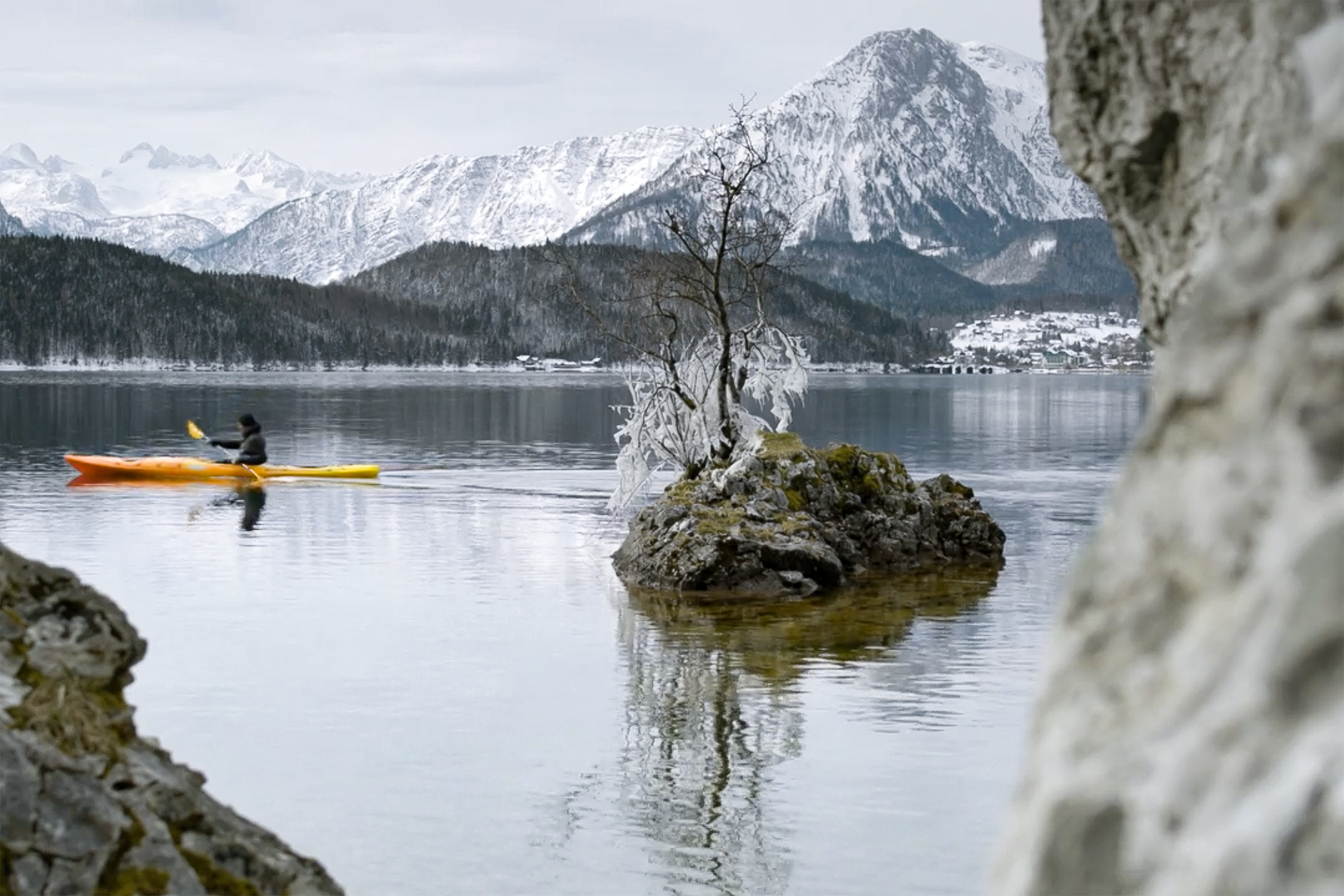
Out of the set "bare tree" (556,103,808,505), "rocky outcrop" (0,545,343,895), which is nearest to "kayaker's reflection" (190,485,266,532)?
"bare tree" (556,103,808,505)

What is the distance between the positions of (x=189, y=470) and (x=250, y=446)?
5.67 feet

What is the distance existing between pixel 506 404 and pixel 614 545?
76484mm

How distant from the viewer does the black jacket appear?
44438 mm

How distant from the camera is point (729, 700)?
1727cm

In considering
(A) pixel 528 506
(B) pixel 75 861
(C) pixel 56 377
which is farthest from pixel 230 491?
(C) pixel 56 377

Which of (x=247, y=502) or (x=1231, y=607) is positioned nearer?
(x=1231, y=607)

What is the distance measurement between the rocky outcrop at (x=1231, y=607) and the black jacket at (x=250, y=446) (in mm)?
43701

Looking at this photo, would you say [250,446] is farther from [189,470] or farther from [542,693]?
[542,693]

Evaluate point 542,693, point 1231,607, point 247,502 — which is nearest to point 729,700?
point 542,693

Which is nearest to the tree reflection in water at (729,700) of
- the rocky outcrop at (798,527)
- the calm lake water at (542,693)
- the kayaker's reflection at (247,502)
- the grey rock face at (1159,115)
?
the calm lake water at (542,693)

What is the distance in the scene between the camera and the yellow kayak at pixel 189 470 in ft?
144

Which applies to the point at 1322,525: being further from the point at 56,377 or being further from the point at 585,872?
the point at 56,377

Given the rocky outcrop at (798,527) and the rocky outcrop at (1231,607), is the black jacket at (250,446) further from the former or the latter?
the rocky outcrop at (1231,607)

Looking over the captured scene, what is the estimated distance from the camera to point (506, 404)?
106938 millimetres
